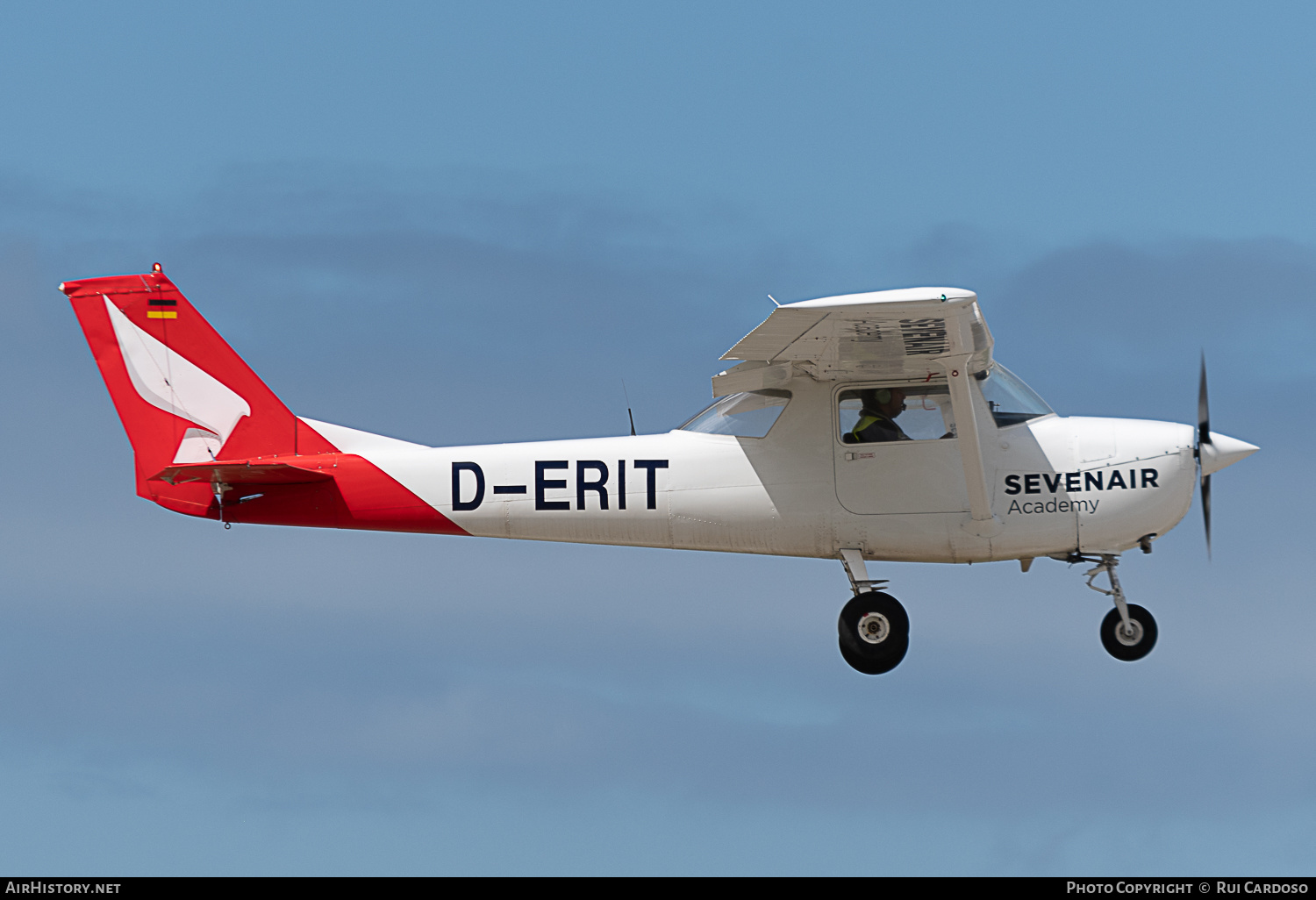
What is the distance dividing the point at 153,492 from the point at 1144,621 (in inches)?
388

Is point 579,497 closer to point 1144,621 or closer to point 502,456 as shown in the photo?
point 502,456

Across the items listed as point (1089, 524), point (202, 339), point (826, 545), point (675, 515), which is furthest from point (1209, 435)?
point (202, 339)

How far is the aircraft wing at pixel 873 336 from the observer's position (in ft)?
44.9

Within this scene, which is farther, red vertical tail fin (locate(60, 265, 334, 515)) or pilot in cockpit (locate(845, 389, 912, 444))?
red vertical tail fin (locate(60, 265, 334, 515))

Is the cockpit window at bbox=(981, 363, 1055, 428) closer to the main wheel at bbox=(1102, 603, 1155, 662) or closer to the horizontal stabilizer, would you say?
the main wheel at bbox=(1102, 603, 1155, 662)

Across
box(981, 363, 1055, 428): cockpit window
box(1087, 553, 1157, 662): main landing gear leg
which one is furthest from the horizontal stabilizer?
box(1087, 553, 1157, 662): main landing gear leg

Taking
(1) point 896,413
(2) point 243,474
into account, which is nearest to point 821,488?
(1) point 896,413

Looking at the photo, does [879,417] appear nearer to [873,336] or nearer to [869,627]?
[873,336]

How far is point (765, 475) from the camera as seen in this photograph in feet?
52.2

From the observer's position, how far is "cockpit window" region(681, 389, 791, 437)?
16.0m

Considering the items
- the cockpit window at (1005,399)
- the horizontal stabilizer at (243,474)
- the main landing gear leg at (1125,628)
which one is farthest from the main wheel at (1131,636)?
the horizontal stabilizer at (243,474)

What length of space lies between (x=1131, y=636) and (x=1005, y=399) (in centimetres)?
258

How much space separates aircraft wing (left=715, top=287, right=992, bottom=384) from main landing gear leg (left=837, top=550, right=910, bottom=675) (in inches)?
74.0

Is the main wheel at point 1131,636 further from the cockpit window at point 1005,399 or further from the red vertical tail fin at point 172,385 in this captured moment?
the red vertical tail fin at point 172,385
